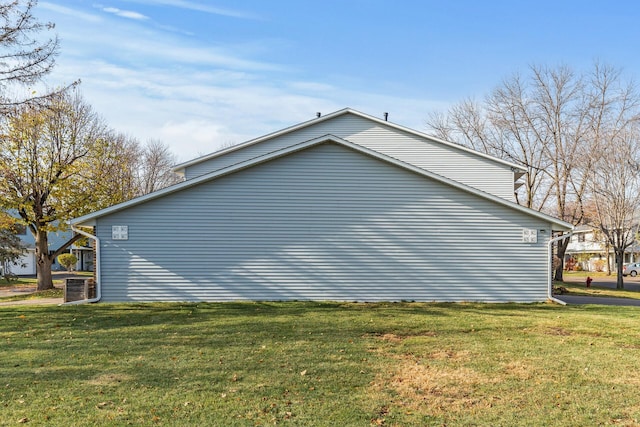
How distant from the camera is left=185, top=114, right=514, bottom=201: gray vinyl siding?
20719 mm

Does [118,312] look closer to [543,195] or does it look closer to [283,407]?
[283,407]

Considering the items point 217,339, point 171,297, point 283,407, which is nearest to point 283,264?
point 171,297

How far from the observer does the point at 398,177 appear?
15.6m

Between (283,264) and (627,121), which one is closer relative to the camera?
(283,264)

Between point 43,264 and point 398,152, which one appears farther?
point 43,264

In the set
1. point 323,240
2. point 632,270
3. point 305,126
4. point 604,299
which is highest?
point 305,126

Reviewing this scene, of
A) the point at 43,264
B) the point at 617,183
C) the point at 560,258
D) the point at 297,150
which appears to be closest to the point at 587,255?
the point at 560,258

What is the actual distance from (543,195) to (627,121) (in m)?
7.14

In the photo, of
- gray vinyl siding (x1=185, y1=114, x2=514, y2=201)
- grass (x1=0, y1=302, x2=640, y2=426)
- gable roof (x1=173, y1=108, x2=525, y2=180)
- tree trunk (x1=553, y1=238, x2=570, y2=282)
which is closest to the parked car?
tree trunk (x1=553, y1=238, x2=570, y2=282)

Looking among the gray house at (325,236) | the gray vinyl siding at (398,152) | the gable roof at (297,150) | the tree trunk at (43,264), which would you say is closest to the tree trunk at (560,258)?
the gray vinyl siding at (398,152)

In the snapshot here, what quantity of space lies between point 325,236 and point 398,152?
749cm

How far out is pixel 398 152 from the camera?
21.2 metres

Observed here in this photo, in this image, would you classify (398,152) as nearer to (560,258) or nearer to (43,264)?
(43,264)

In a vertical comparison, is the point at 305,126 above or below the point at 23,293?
above
